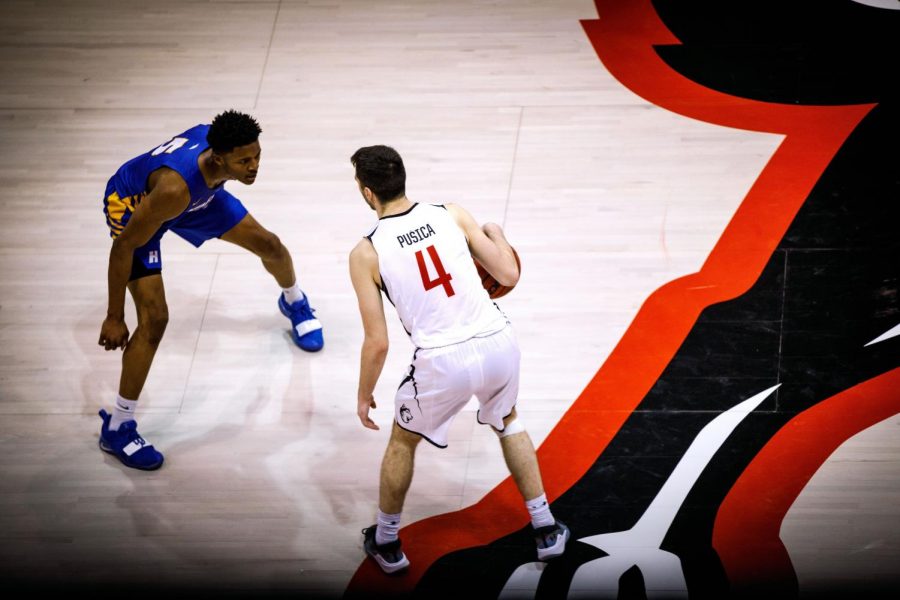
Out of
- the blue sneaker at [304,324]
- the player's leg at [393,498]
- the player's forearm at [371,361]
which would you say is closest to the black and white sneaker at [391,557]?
the player's leg at [393,498]

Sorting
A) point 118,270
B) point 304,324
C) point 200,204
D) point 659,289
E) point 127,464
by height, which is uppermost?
point 659,289

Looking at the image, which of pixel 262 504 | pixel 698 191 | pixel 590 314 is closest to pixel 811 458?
pixel 590 314

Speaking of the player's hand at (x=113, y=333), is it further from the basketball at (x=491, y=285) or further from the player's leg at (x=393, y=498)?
the basketball at (x=491, y=285)

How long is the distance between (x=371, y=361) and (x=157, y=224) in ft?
3.62

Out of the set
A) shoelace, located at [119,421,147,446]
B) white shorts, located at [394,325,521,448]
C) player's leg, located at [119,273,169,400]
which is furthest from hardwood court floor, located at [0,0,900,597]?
white shorts, located at [394,325,521,448]

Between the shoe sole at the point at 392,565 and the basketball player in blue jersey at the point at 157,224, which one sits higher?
the basketball player in blue jersey at the point at 157,224

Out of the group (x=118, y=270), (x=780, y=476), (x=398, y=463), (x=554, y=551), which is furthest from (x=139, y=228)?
(x=780, y=476)

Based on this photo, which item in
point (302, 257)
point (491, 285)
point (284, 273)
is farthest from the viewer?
point (302, 257)

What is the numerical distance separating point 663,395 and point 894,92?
8.23 feet

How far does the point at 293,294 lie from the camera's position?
16.7 feet

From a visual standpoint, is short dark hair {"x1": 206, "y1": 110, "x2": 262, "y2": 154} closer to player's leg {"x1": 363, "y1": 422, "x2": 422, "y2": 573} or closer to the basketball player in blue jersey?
the basketball player in blue jersey

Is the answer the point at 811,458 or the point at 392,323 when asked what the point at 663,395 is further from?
the point at 392,323

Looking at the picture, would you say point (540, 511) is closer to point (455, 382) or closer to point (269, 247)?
point (455, 382)

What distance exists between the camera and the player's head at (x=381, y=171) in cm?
374
